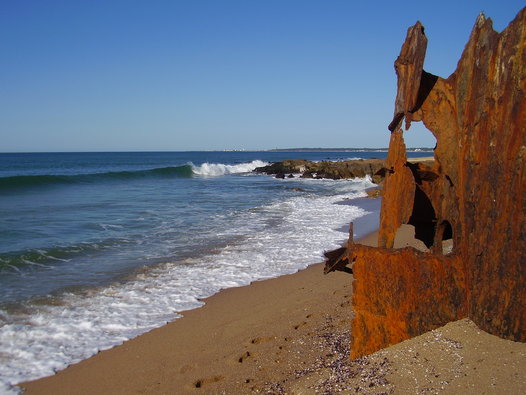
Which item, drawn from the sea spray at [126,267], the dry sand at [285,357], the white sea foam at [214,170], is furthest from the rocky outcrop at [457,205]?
the white sea foam at [214,170]

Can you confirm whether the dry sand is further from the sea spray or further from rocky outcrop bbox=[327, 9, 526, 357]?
the sea spray

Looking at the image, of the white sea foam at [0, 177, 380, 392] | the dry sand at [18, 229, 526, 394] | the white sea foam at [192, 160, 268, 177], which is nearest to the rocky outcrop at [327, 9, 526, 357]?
the dry sand at [18, 229, 526, 394]

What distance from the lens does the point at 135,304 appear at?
18.4 feet

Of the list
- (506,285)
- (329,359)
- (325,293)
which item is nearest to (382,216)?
(506,285)

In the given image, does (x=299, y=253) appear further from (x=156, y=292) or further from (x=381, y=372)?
(x=381, y=372)

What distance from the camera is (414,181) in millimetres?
2781

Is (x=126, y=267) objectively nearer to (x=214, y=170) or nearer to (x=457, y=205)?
(x=457, y=205)

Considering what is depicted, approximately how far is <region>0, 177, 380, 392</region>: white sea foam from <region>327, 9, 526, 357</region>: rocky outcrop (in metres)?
2.82

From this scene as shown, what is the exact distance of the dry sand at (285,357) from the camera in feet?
7.74

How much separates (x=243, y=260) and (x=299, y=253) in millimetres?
1065

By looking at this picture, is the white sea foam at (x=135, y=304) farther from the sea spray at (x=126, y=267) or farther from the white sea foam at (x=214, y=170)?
the white sea foam at (x=214, y=170)

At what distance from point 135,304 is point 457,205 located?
4.16m

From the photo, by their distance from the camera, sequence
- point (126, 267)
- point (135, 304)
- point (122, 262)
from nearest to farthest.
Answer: point (135, 304), point (126, 267), point (122, 262)

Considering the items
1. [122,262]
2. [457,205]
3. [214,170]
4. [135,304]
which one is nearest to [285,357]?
[457,205]
